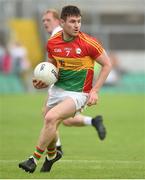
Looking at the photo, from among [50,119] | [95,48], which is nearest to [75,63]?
[95,48]

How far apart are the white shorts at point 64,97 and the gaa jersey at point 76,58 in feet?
0.20

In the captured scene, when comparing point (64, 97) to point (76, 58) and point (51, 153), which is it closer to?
point (76, 58)

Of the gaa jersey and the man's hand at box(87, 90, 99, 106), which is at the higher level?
the gaa jersey

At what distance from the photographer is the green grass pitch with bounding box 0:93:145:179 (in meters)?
11.3

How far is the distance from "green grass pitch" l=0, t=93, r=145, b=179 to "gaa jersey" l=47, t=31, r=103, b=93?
1170mm

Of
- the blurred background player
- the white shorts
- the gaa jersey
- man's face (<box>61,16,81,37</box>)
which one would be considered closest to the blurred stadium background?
the blurred background player

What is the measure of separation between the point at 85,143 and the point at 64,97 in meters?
5.16

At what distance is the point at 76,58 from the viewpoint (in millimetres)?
11289

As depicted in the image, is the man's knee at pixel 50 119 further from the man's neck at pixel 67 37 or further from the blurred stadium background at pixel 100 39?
the blurred stadium background at pixel 100 39

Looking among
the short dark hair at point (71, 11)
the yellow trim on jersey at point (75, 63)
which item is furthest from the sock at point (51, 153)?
the short dark hair at point (71, 11)

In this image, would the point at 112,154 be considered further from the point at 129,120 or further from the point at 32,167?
the point at 129,120

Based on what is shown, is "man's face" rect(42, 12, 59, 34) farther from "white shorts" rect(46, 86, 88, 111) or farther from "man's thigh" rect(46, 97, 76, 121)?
"man's thigh" rect(46, 97, 76, 121)

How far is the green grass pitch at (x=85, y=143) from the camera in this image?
11289 mm

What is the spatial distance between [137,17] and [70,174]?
1248 inches
